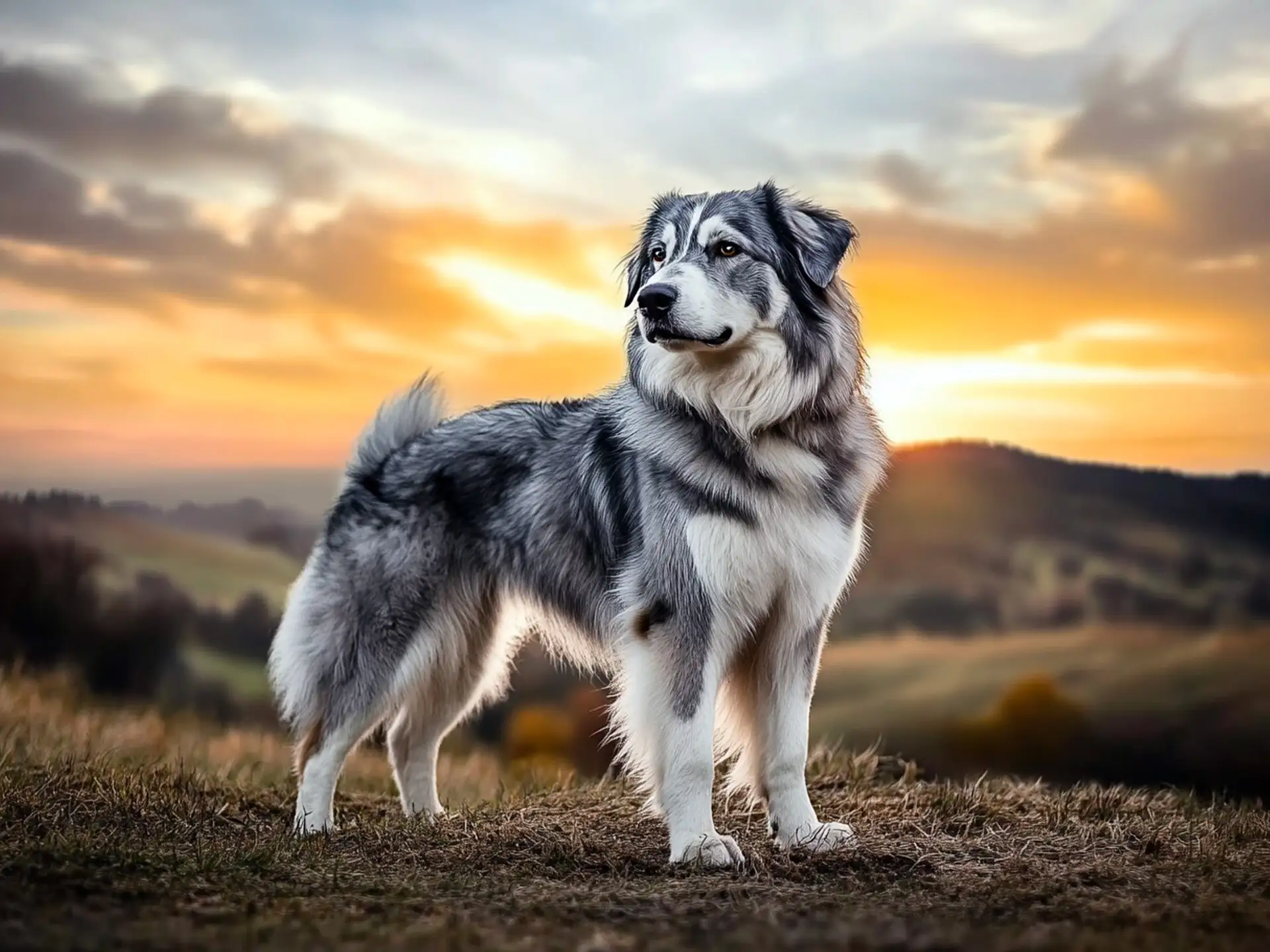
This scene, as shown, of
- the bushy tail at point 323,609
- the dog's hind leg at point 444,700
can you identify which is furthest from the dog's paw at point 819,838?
the bushy tail at point 323,609

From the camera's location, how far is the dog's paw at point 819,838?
15.6ft

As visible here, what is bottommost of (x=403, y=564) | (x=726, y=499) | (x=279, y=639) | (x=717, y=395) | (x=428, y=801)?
(x=428, y=801)

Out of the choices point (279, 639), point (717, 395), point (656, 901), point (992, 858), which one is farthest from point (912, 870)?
point (279, 639)

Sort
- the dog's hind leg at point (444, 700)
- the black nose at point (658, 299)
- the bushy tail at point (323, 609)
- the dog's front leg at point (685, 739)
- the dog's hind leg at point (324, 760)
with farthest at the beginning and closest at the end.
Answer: the dog's hind leg at point (444, 700)
the bushy tail at point (323, 609)
the dog's hind leg at point (324, 760)
the dog's front leg at point (685, 739)
the black nose at point (658, 299)

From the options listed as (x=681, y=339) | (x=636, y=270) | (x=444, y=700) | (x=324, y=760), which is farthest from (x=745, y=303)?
(x=324, y=760)

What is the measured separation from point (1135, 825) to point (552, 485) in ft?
9.69

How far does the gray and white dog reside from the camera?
14.9 ft

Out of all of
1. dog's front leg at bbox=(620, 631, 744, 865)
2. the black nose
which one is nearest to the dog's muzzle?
the black nose

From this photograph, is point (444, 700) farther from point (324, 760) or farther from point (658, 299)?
point (658, 299)

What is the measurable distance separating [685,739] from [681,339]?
147 cm

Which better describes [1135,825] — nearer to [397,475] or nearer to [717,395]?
[717,395]

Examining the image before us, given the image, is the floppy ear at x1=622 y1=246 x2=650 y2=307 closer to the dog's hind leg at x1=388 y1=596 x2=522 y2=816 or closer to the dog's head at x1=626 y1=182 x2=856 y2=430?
the dog's head at x1=626 y1=182 x2=856 y2=430

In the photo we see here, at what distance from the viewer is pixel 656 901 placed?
386 centimetres

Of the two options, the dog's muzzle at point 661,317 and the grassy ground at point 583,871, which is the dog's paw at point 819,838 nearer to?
the grassy ground at point 583,871
